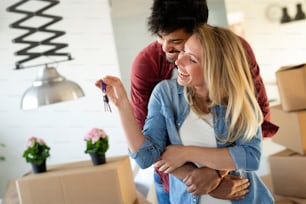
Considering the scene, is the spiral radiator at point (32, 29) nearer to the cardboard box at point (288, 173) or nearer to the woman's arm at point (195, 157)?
the woman's arm at point (195, 157)

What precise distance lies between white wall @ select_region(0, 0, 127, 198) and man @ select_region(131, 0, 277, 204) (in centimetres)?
7

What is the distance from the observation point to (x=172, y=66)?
562mm

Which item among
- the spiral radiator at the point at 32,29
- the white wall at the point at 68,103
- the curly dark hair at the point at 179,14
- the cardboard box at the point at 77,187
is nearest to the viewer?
the curly dark hair at the point at 179,14

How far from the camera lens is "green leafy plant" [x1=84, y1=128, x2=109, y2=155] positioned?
2.75 ft

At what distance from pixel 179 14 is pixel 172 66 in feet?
0.32

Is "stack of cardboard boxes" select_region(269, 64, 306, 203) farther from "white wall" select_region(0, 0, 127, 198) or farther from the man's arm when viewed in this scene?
"white wall" select_region(0, 0, 127, 198)

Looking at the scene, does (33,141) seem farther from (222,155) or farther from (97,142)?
(222,155)

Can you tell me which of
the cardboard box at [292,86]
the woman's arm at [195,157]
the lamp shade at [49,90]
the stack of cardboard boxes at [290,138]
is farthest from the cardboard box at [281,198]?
the lamp shade at [49,90]

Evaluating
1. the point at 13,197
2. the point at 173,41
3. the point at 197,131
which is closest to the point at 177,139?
the point at 197,131

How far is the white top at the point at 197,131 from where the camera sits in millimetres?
536

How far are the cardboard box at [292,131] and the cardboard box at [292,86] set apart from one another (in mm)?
15

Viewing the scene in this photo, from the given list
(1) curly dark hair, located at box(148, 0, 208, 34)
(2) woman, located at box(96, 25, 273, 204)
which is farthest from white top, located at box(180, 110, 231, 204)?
(1) curly dark hair, located at box(148, 0, 208, 34)

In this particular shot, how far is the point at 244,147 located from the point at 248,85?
0.26ft

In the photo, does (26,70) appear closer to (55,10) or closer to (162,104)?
(55,10)
